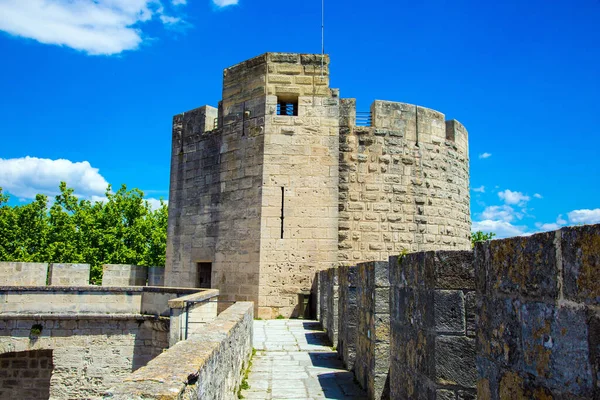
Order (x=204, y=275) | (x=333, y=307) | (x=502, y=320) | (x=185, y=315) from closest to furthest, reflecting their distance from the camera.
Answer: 1. (x=502, y=320)
2. (x=333, y=307)
3. (x=185, y=315)
4. (x=204, y=275)

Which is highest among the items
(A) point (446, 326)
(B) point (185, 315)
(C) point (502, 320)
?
(C) point (502, 320)

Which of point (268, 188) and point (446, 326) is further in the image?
point (268, 188)

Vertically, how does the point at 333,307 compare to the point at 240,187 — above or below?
below

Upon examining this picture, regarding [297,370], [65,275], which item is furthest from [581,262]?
[65,275]

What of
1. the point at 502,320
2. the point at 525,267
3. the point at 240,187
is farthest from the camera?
the point at 240,187

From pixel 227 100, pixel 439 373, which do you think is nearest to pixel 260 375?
pixel 439 373

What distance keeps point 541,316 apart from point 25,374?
481 inches

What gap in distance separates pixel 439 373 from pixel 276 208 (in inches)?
350

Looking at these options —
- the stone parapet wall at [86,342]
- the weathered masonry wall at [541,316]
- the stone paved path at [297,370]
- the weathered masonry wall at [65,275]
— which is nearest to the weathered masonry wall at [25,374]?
the stone parapet wall at [86,342]

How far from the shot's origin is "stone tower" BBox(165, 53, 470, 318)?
11531 mm

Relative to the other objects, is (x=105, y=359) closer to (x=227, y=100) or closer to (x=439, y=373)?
(x=227, y=100)

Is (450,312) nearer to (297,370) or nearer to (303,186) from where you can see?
(297,370)

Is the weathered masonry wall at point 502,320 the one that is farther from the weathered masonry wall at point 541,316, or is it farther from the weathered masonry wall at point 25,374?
the weathered masonry wall at point 25,374

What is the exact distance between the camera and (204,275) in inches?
520
